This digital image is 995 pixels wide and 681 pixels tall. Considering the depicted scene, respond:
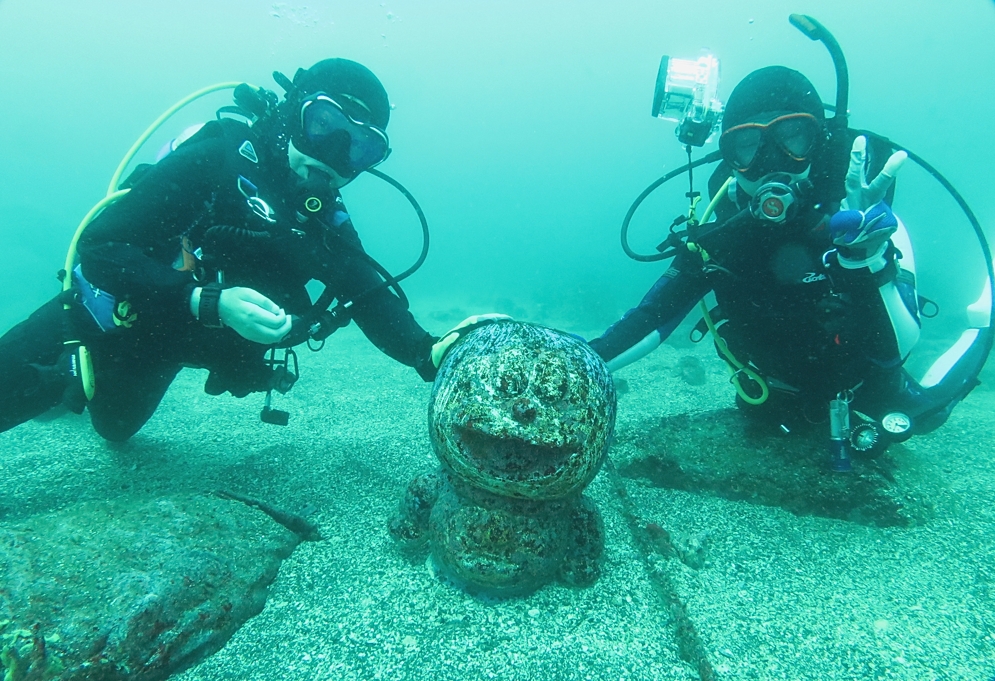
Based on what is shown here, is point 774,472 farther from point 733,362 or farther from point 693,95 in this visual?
point 693,95

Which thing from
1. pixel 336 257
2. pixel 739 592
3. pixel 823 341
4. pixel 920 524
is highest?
pixel 336 257

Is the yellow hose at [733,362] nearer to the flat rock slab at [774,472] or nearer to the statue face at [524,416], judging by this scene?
the flat rock slab at [774,472]

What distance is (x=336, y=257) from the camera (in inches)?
154

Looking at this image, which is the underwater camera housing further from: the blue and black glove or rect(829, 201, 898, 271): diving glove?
rect(829, 201, 898, 271): diving glove

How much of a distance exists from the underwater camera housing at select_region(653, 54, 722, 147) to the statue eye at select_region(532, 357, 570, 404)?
10.2 feet

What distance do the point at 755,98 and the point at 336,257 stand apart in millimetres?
3766

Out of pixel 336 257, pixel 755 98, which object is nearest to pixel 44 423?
pixel 336 257

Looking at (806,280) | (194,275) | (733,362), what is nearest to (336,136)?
(194,275)

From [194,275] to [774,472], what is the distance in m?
4.80

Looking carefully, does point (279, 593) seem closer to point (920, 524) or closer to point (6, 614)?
point (6, 614)

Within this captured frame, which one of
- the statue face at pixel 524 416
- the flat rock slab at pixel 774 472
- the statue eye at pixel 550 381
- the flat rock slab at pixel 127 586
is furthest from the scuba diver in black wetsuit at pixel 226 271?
the flat rock slab at pixel 774 472

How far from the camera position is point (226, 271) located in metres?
3.63

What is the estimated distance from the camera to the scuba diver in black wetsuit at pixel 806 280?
3.37 metres

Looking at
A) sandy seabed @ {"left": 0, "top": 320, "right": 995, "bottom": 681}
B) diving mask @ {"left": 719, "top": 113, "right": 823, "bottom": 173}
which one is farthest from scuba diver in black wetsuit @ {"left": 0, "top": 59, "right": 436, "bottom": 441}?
diving mask @ {"left": 719, "top": 113, "right": 823, "bottom": 173}
